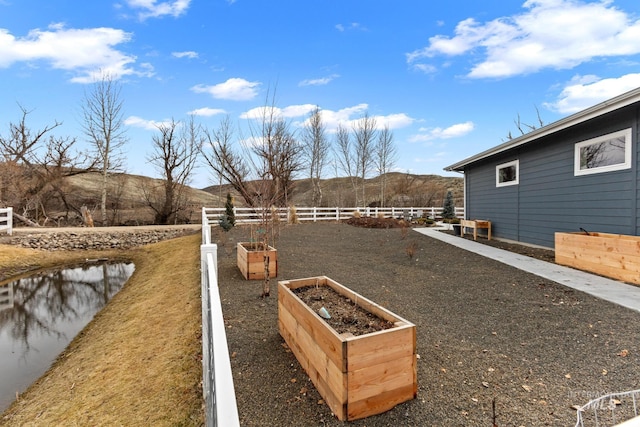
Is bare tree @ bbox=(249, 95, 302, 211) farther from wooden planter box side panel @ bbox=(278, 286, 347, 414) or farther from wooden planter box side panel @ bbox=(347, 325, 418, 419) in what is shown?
wooden planter box side panel @ bbox=(347, 325, 418, 419)

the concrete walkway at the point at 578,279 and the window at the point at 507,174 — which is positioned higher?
the window at the point at 507,174

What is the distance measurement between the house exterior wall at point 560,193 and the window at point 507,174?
0.16 metres

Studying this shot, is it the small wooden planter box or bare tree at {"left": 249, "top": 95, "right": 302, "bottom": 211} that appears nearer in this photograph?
bare tree at {"left": 249, "top": 95, "right": 302, "bottom": 211}

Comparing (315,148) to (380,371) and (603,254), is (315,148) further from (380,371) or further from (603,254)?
(380,371)

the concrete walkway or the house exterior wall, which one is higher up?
the house exterior wall

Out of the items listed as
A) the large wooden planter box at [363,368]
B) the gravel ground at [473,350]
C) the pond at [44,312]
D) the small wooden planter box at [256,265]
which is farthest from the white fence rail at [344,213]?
the large wooden planter box at [363,368]

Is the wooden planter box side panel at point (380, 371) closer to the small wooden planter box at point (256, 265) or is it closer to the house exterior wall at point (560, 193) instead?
the small wooden planter box at point (256, 265)

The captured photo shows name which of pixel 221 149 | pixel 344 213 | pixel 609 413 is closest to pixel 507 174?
pixel 609 413

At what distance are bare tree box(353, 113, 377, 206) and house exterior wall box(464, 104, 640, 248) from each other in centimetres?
1495

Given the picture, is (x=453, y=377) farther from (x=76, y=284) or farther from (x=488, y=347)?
(x=76, y=284)

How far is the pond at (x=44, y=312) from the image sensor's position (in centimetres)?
467

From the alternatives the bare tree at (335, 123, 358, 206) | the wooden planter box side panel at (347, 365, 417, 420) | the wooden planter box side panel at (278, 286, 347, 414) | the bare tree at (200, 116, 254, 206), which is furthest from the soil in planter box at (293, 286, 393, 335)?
the bare tree at (335, 123, 358, 206)

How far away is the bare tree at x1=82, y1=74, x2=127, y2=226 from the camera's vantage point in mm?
19562

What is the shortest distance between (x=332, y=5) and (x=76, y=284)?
1199 centimetres
